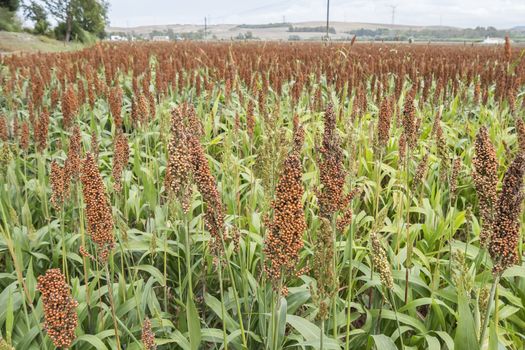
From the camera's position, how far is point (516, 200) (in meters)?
1.21

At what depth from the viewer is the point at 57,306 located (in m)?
1.20

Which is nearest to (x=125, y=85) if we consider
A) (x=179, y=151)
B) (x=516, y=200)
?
(x=179, y=151)

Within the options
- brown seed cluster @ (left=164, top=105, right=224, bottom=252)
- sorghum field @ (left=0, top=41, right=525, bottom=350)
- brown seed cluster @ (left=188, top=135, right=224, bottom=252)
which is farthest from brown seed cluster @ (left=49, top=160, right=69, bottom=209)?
brown seed cluster @ (left=188, top=135, right=224, bottom=252)

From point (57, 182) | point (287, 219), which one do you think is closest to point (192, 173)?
point (287, 219)

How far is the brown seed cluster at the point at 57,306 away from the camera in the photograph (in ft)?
3.82

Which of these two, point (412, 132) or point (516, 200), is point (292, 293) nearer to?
point (412, 132)

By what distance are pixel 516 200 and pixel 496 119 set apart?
201 inches

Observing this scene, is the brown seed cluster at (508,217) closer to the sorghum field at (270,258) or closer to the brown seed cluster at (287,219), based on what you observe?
the sorghum field at (270,258)

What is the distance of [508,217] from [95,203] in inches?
49.8

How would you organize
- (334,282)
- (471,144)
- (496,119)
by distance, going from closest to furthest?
(334,282)
(471,144)
(496,119)

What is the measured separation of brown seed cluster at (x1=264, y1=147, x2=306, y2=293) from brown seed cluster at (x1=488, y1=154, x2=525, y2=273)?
57cm

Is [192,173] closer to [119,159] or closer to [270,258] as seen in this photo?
[270,258]

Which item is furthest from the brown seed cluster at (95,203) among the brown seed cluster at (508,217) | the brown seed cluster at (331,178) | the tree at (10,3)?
the tree at (10,3)

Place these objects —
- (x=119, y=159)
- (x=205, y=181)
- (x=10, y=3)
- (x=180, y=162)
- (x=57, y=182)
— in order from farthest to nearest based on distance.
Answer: (x=10, y=3)
(x=119, y=159)
(x=57, y=182)
(x=180, y=162)
(x=205, y=181)
